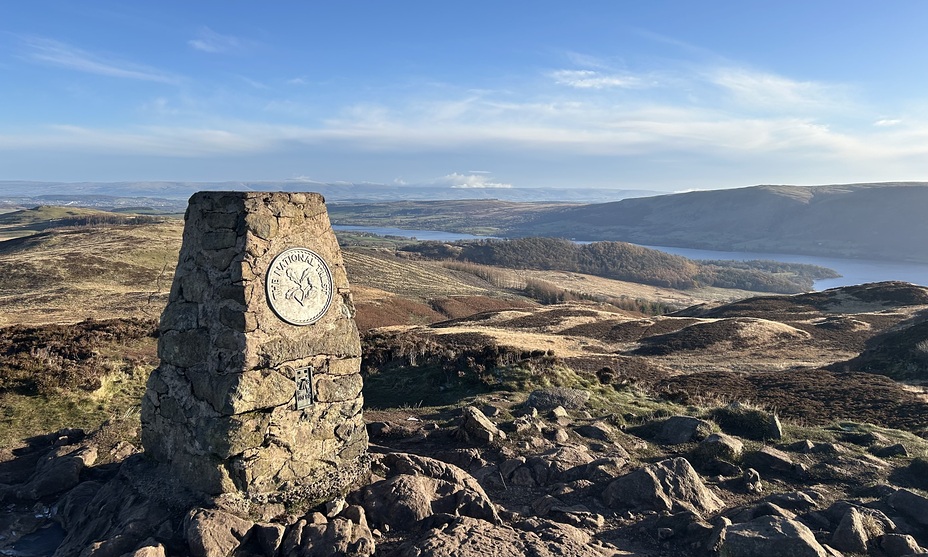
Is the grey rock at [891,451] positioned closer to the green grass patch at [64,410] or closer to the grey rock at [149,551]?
the grey rock at [149,551]

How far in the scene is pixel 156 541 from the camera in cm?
604

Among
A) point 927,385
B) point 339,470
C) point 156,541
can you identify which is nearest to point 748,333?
point 927,385

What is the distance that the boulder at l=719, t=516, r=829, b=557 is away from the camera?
5.91 metres

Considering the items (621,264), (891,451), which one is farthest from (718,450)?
(621,264)

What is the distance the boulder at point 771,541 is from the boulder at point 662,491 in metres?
1.38

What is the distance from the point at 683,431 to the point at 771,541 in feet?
17.1

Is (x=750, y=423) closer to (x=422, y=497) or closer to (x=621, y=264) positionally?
(x=422, y=497)

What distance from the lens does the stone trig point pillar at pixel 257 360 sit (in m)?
6.87

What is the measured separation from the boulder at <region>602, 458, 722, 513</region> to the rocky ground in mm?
23

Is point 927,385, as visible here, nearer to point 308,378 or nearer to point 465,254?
point 308,378

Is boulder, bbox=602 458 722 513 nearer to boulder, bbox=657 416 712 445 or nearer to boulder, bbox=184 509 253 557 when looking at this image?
boulder, bbox=657 416 712 445

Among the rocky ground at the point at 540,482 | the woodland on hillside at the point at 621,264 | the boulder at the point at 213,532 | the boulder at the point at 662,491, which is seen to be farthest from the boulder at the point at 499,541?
the woodland on hillside at the point at 621,264

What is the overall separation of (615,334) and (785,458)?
94.1 ft

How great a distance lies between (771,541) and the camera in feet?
19.7
